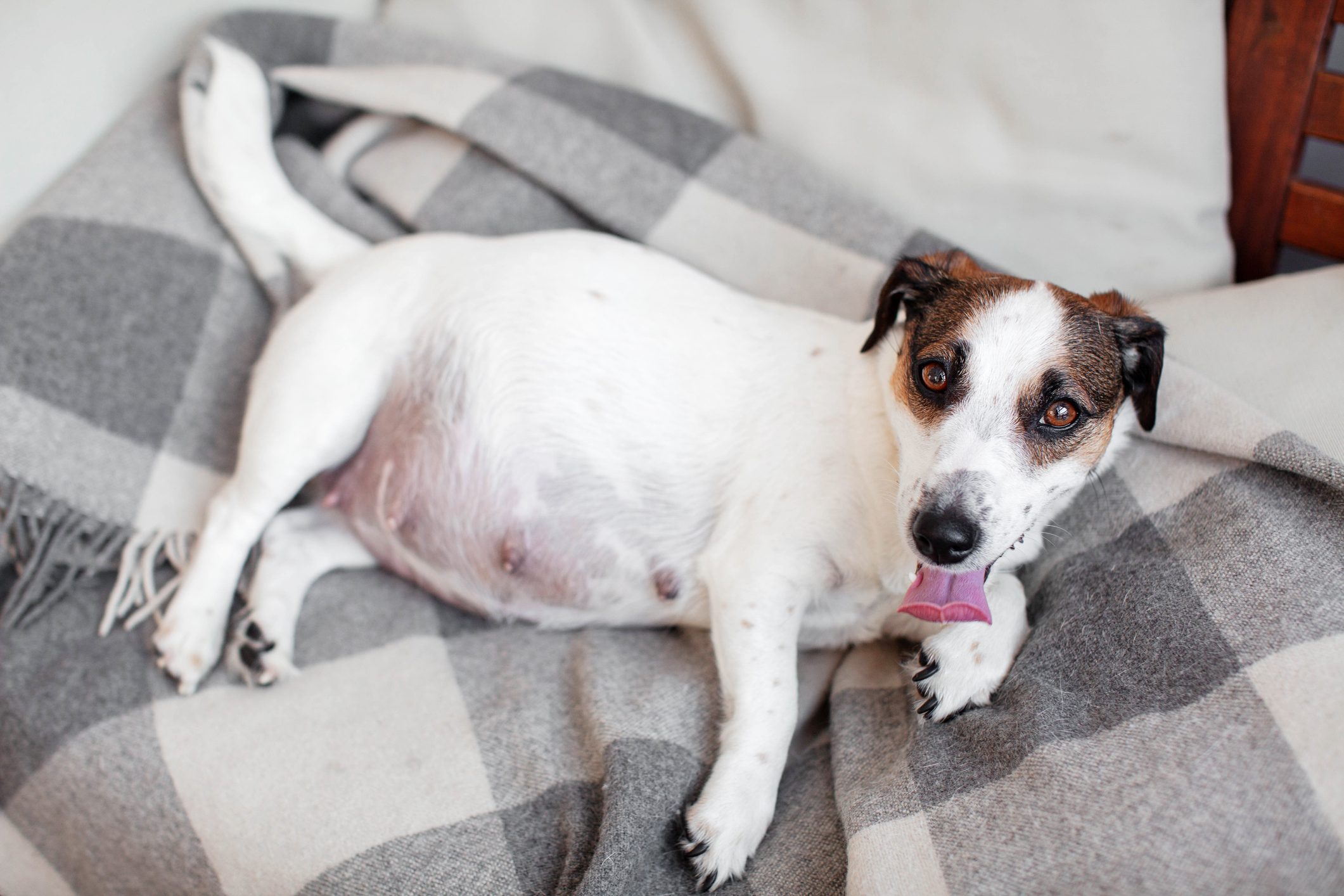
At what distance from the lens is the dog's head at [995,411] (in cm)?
141

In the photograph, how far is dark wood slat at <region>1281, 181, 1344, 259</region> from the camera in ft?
6.54

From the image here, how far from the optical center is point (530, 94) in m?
2.44

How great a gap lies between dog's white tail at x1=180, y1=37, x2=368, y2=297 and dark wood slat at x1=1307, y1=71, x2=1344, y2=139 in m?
2.35

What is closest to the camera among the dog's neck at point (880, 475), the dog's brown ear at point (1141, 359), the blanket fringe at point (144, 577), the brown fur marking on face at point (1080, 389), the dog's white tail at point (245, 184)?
the brown fur marking on face at point (1080, 389)

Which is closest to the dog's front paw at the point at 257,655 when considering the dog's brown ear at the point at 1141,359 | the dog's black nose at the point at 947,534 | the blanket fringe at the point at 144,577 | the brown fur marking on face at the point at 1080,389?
the blanket fringe at the point at 144,577

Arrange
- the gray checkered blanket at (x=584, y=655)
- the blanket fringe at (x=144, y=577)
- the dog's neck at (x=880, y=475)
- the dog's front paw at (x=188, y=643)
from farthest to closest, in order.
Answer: the blanket fringe at (x=144, y=577) < the dog's front paw at (x=188, y=643) < the dog's neck at (x=880, y=475) < the gray checkered blanket at (x=584, y=655)

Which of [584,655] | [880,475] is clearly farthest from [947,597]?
[584,655]

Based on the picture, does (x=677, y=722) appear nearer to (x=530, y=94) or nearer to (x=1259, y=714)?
(x=1259, y=714)

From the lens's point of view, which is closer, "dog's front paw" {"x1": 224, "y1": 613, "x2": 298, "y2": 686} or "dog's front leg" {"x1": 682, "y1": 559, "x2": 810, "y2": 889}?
"dog's front leg" {"x1": 682, "y1": 559, "x2": 810, "y2": 889}

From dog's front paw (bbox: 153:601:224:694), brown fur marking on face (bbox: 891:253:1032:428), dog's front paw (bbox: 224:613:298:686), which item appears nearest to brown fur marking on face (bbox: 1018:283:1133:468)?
brown fur marking on face (bbox: 891:253:1032:428)

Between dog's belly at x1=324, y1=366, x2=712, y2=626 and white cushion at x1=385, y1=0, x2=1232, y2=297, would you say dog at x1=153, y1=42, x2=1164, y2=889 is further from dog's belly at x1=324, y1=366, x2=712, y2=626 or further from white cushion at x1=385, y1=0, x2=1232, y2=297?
white cushion at x1=385, y1=0, x2=1232, y2=297

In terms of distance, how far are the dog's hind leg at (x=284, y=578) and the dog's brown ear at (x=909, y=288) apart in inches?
53.8

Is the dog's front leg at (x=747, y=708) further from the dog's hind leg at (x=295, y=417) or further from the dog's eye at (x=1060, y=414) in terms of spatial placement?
the dog's hind leg at (x=295, y=417)

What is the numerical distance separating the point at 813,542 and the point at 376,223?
5.32 ft
